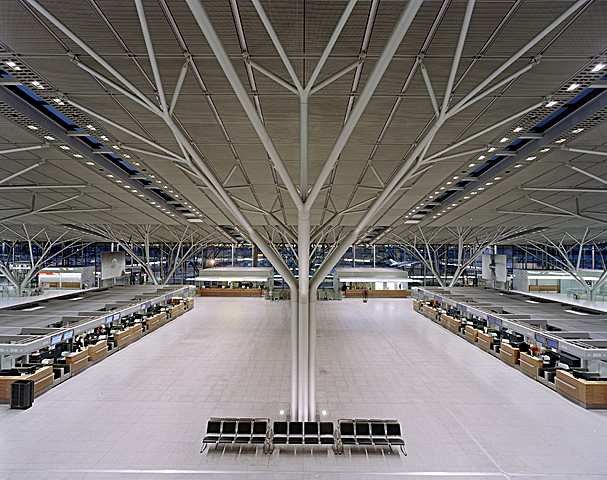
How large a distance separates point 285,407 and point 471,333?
50.0ft

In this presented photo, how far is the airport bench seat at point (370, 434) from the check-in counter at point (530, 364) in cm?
922

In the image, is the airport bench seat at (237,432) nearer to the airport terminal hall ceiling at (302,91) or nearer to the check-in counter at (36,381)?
the airport terminal hall ceiling at (302,91)

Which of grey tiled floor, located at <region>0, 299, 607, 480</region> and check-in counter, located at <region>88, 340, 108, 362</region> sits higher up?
check-in counter, located at <region>88, 340, 108, 362</region>

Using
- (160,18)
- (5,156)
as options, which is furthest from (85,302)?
(160,18)

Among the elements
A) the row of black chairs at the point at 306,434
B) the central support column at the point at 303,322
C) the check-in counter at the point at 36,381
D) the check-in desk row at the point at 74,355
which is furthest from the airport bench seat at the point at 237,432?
the check-in desk row at the point at 74,355

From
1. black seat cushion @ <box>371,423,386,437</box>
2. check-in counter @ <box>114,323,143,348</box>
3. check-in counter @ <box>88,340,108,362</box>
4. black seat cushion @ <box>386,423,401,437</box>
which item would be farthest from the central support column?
check-in counter @ <box>114,323,143,348</box>

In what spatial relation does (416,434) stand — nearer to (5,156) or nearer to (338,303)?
(5,156)

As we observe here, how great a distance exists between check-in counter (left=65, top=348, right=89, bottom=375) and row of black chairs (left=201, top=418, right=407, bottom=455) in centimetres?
928

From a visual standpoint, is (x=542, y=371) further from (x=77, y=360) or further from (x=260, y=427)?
(x=77, y=360)

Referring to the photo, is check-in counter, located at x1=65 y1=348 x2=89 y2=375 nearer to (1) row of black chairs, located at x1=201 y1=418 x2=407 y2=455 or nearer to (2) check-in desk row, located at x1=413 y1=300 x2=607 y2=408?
(1) row of black chairs, located at x1=201 y1=418 x2=407 y2=455

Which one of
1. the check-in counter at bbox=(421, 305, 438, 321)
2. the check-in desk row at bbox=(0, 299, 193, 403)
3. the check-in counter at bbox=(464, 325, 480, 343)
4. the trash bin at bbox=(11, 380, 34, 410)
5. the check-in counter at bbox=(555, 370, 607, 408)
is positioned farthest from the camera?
the check-in counter at bbox=(421, 305, 438, 321)

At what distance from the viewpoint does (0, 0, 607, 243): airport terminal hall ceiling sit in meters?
6.46

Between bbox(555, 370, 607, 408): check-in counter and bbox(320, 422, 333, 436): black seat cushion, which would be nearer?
bbox(320, 422, 333, 436): black seat cushion

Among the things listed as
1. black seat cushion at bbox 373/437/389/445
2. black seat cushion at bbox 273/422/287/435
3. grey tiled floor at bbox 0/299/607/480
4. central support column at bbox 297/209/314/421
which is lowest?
grey tiled floor at bbox 0/299/607/480
